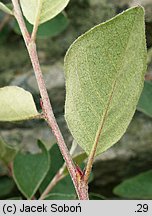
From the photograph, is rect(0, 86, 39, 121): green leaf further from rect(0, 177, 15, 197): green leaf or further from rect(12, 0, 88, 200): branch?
rect(0, 177, 15, 197): green leaf

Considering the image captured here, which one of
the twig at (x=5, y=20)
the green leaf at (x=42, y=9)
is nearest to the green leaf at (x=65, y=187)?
the twig at (x=5, y=20)

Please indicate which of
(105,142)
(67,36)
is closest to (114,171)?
(67,36)

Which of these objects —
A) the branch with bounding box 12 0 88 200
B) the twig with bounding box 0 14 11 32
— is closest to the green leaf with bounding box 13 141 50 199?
the twig with bounding box 0 14 11 32

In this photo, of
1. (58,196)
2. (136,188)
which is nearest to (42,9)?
(58,196)

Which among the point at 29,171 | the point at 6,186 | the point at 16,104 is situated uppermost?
the point at 16,104

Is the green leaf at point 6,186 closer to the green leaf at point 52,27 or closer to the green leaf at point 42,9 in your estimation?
the green leaf at point 52,27

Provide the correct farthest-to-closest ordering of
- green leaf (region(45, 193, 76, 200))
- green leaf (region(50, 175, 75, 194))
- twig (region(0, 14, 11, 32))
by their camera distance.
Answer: twig (region(0, 14, 11, 32))
green leaf (region(50, 175, 75, 194))
green leaf (region(45, 193, 76, 200))

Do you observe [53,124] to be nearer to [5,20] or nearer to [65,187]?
[65,187]
